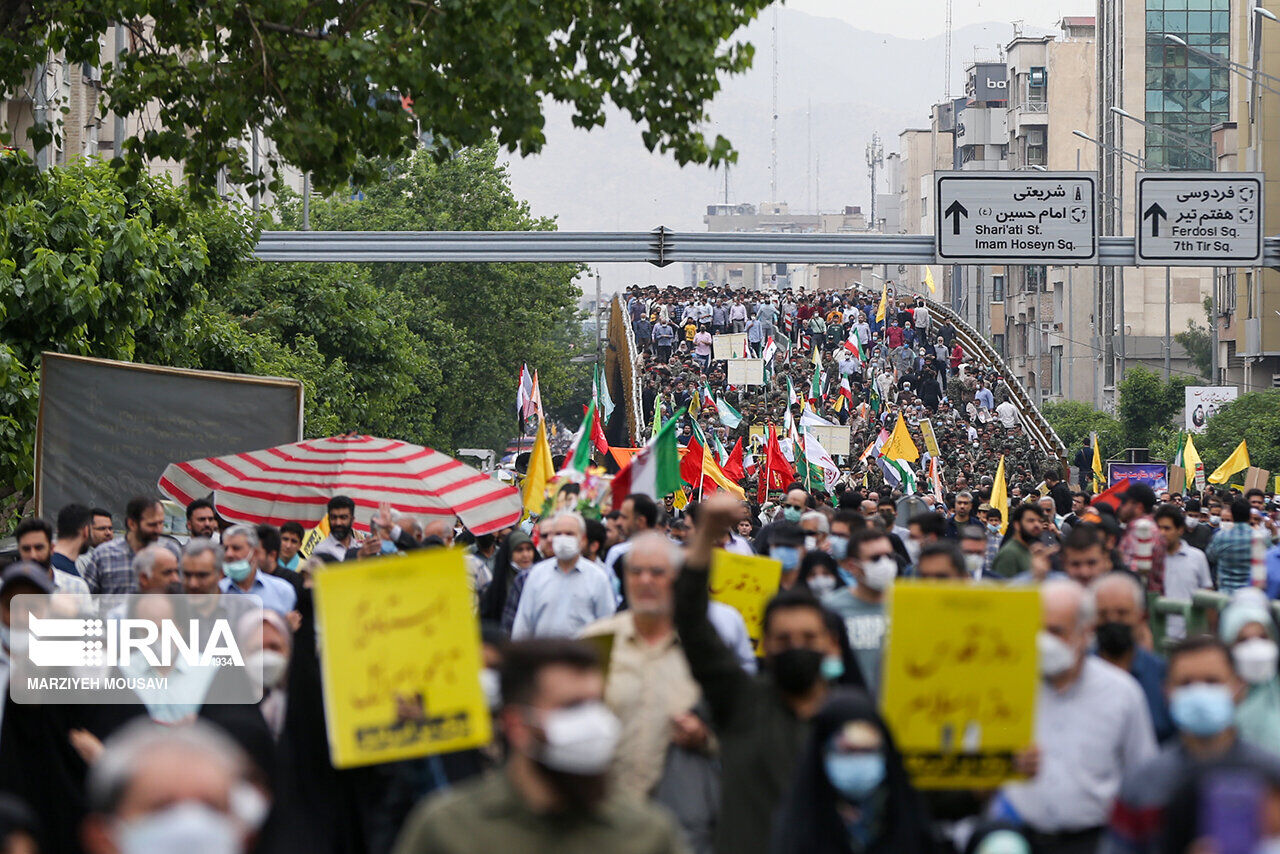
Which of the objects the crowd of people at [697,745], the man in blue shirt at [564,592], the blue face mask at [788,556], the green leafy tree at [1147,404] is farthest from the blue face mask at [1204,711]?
the green leafy tree at [1147,404]

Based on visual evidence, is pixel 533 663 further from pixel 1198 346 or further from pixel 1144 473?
pixel 1198 346

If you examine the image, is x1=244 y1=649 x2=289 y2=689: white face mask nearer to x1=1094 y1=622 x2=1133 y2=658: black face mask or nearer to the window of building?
x1=1094 y1=622 x2=1133 y2=658: black face mask

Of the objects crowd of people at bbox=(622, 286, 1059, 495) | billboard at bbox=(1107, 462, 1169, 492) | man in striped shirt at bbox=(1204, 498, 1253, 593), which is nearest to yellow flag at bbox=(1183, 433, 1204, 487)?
billboard at bbox=(1107, 462, 1169, 492)

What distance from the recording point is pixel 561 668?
4.29 metres

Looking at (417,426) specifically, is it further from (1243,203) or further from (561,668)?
(561,668)

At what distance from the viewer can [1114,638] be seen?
6.88 metres

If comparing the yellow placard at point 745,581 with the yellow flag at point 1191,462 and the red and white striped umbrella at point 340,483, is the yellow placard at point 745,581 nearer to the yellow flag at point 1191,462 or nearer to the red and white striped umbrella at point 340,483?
the red and white striped umbrella at point 340,483

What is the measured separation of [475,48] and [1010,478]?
27052 millimetres

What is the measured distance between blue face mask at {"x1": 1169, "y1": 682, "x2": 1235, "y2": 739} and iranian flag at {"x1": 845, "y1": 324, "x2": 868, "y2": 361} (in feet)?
130

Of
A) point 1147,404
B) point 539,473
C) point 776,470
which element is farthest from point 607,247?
point 1147,404

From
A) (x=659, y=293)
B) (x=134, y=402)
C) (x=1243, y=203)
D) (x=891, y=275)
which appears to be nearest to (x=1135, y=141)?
(x=659, y=293)

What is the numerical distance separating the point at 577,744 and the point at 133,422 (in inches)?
554

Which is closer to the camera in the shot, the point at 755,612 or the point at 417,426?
the point at 755,612

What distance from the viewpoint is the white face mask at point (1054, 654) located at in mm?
6133
